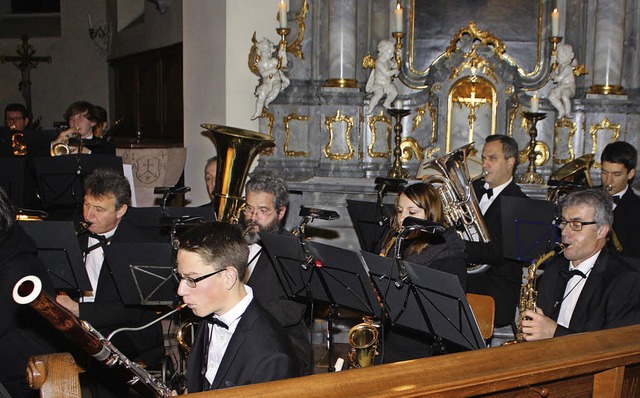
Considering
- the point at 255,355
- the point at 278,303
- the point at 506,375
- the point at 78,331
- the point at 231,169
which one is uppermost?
the point at 231,169

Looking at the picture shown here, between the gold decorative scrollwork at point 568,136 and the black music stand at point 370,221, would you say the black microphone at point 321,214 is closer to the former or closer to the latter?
the black music stand at point 370,221

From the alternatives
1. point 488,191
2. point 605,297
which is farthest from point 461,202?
point 605,297

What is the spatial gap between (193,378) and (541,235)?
2.73m

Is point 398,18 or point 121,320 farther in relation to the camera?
point 398,18

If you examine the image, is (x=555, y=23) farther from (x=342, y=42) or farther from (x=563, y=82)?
(x=342, y=42)

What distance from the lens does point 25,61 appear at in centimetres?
1628

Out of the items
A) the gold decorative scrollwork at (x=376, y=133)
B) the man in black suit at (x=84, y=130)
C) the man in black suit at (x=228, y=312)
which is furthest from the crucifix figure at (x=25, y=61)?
the man in black suit at (x=228, y=312)

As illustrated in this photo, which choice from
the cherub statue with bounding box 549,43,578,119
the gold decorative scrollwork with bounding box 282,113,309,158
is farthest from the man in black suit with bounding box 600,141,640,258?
the gold decorative scrollwork with bounding box 282,113,309,158

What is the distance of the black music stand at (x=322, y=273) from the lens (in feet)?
13.5

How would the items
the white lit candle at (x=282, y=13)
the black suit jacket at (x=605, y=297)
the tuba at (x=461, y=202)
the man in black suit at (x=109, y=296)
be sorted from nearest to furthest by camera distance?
the black suit jacket at (x=605, y=297)
the man in black suit at (x=109, y=296)
the tuba at (x=461, y=202)
the white lit candle at (x=282, y=13)

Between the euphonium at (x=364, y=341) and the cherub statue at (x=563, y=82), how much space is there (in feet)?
14.7

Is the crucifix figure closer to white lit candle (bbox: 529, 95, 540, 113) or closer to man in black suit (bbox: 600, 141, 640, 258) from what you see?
white lit candle (bbox: 529, 95, 540, 113)

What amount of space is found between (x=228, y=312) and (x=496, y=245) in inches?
105

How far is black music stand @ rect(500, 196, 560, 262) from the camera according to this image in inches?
201
